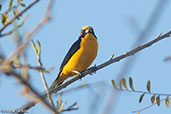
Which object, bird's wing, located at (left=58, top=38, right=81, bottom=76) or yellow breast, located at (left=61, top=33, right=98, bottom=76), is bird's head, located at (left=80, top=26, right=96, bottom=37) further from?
yellow breast, located at (left=61, top=33, right=98, bottom=76)

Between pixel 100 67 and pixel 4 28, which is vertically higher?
pixel 100 67

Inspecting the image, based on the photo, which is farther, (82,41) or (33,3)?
(82,41)

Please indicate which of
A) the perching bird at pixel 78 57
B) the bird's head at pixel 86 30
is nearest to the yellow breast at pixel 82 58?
the perching bird at pixel 78 57

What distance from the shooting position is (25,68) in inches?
38.8

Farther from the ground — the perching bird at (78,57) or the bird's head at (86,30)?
the bird's head at (86,30)

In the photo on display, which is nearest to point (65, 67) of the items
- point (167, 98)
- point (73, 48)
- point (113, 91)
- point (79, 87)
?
point (73, 48)

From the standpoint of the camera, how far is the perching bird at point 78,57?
4.79 m

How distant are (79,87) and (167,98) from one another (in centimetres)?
95

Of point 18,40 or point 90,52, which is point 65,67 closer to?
point 90,52

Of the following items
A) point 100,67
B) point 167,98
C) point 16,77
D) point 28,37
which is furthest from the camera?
point 100,67

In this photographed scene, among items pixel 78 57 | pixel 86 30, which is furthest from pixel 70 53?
pixel 86 30

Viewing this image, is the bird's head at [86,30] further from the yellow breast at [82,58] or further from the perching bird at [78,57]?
the yellow breast at [82,58]

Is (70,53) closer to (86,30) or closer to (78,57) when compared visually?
(78,57)

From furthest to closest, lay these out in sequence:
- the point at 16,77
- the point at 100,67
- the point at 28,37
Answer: the point at 100,67 → the point at 28,37 → the point at 16,77
